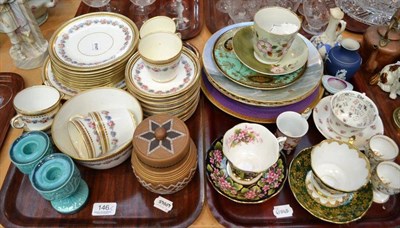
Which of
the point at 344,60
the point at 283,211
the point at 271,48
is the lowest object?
the point at 283,211

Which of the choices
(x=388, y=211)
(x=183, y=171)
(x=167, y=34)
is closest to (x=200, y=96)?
(x=167, y=34)

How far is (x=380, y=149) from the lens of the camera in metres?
0.83

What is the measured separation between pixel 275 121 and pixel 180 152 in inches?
12.9

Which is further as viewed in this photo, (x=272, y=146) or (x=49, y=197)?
(x=272, y=146)

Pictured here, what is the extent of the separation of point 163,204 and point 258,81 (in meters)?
0.41

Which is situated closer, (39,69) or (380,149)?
(380,149)

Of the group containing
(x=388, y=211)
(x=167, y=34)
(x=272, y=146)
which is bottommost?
(x=388, y=211)

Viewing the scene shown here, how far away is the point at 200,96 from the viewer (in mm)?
972

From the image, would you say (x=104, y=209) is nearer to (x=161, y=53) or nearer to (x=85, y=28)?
(x=161, y=53)

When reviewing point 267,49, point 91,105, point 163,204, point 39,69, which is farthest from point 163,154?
point 39,69

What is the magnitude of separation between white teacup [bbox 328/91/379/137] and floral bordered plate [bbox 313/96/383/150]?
0.04 feet

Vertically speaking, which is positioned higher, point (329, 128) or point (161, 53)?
point (161, 53)

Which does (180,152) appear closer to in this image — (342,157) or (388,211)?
(342,157)

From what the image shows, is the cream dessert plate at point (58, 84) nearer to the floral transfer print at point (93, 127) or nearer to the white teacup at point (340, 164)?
the floral transfer print at point (93, 127)
